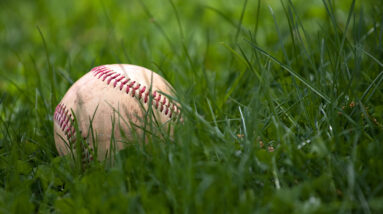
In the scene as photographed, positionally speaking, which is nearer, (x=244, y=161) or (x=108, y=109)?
(x=244, y=161)

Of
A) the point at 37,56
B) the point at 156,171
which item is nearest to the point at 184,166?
the point at 156,171

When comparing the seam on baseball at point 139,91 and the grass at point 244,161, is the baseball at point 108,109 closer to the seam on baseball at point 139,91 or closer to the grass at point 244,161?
the seam on baseball at point 139,91

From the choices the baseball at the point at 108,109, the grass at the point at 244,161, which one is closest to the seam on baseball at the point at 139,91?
the baseball at the point at 108,109

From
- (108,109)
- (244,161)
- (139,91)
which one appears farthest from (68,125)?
(244,161)

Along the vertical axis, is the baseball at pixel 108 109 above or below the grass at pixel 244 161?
above

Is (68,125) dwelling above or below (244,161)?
above

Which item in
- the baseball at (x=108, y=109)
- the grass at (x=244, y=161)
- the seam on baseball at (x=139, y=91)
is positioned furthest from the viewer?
the seam on baseball at (x=139, y=91)

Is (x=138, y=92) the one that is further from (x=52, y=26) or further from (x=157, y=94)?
(x=52, y=26)

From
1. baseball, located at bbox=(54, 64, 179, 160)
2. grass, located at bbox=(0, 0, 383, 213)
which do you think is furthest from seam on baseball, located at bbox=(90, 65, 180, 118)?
grass, located at bbox=(0, 0, 383, 213)

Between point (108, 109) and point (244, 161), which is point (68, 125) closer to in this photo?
point (108, 109)
